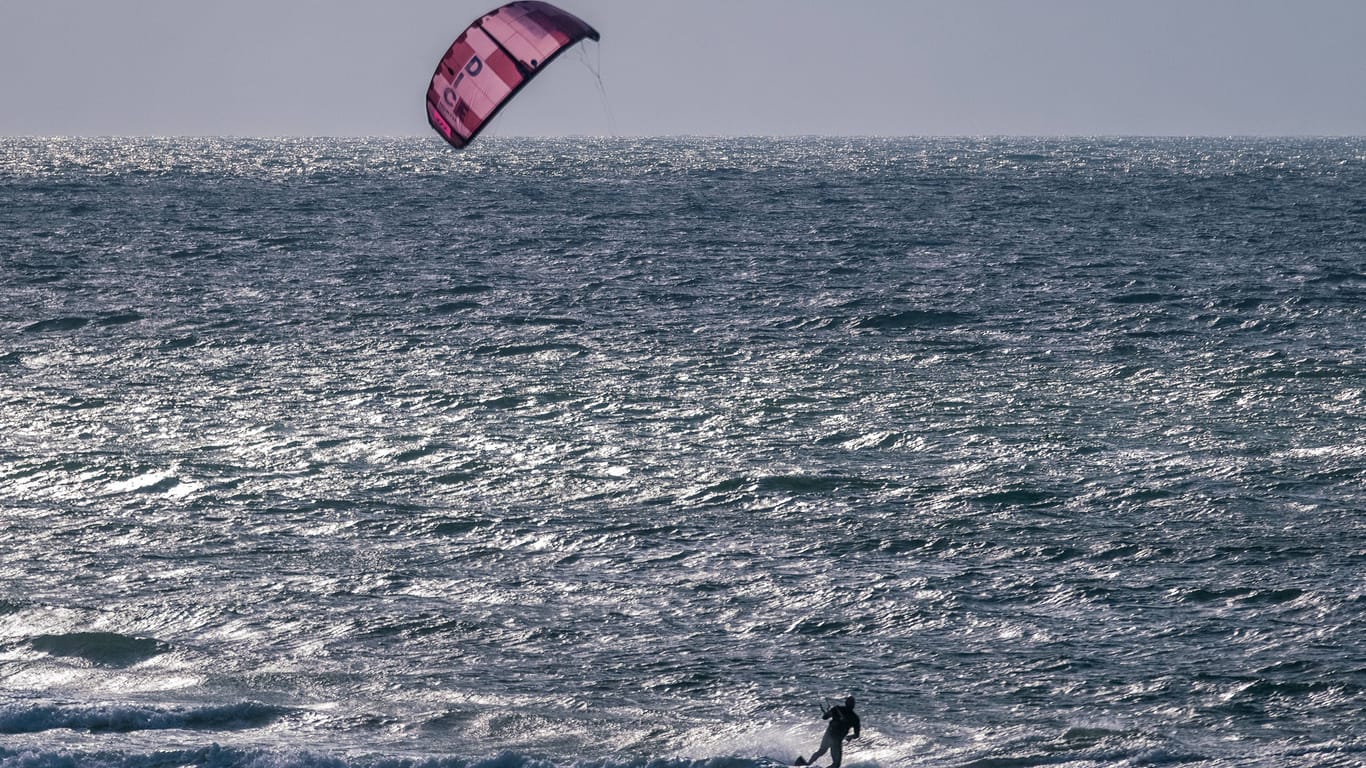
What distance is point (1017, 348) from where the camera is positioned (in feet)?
125

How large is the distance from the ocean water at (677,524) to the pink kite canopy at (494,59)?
5.84 m

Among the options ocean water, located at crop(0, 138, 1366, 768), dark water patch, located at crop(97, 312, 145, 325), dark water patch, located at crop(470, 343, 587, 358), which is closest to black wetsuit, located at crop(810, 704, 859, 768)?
ocean water, located at crop(0, 138, 1366, 768)

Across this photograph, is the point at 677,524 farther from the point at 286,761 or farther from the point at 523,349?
the point at 523,349

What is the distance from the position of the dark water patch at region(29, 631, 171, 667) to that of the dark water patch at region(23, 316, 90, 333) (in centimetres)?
2405

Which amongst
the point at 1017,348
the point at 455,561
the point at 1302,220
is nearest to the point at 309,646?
the point at 455,561

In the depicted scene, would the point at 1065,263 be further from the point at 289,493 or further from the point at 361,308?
the point at 289,493

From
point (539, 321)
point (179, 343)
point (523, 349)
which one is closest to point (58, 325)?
point (179, 343)

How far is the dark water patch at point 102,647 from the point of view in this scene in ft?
57.4

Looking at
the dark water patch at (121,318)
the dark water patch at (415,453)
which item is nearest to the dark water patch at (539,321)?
the dark water patch at (121,318)

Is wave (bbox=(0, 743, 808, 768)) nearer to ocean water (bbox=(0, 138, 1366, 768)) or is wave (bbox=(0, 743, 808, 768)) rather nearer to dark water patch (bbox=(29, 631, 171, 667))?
ocean water (bbox=(0, 138, 1366, 768))

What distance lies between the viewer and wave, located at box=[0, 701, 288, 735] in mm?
15328

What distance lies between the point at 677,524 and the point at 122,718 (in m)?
9.19

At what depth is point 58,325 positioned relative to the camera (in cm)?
4084

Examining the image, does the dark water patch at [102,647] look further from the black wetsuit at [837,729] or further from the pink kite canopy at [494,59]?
the pink kite canopy at [494,59]
